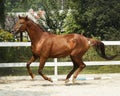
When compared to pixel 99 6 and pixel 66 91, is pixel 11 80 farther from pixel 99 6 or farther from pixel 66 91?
pixel 99 6

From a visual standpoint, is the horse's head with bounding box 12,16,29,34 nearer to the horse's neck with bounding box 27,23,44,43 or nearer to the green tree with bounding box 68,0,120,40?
the horse's neck with bounding box 27,23,44,43

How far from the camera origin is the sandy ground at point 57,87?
36.9 ft

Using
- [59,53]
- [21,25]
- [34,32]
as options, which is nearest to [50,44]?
[59,53]

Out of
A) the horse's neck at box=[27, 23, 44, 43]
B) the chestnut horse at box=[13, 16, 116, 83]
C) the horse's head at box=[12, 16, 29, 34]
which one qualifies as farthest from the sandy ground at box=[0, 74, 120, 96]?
the horse's head at box=[12, 16, 29, 34]

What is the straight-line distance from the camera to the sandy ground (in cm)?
1126

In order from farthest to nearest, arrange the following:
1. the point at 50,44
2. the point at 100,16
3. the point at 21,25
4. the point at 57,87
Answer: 1. the point at 100,16
2. the point at 50,44
3. the point at 21,25
4. the point at 57,87

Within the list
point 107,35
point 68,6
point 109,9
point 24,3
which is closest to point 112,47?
point 24,3

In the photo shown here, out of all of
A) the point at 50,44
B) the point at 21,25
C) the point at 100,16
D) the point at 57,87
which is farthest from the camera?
the point at 100,16

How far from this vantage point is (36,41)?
13531 mm

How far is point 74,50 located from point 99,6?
66.3ft

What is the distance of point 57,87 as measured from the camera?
12.8 meters

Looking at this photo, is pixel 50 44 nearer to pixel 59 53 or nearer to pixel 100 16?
pixel 59 53

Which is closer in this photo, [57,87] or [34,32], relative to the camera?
[57,87]

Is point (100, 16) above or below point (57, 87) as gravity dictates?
below
